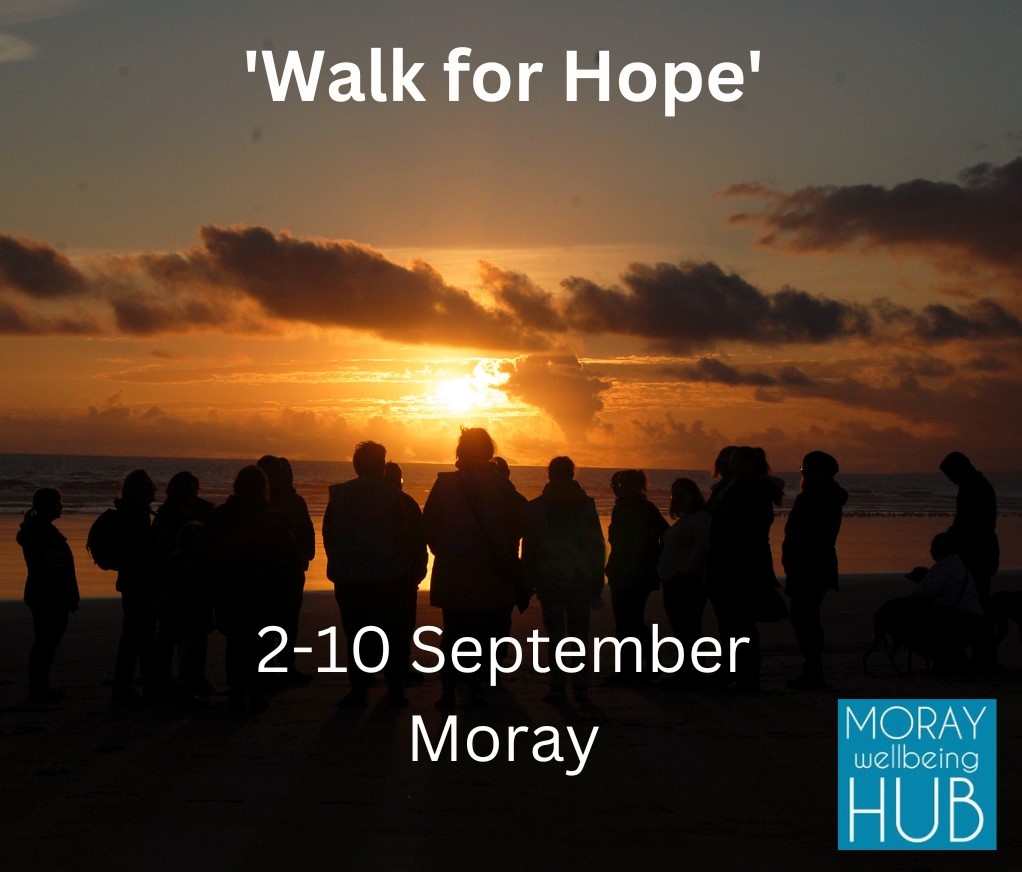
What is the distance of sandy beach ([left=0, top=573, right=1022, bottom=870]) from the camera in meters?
5.36

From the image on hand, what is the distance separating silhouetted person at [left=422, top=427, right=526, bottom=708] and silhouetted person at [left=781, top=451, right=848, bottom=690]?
221 centimetres

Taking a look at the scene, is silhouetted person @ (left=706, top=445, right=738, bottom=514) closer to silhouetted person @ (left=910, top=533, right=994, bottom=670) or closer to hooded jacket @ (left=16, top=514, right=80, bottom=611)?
silhouetted person @ (left=910, top=533, right=994, bottom=670)

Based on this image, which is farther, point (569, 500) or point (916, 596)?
point (916, 596)

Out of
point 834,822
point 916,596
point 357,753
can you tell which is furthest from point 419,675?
point 834,822

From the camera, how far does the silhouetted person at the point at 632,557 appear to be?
10242mm

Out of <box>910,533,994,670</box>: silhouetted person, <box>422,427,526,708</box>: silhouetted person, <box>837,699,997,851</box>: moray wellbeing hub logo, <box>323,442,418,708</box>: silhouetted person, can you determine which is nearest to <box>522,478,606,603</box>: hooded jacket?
<box>422,427,526,708</box>: silhouetted person

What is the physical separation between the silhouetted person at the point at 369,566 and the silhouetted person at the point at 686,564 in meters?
2.17

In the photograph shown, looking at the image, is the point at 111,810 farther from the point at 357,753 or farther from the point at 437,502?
the point at 437,502

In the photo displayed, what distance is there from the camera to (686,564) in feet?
32.1

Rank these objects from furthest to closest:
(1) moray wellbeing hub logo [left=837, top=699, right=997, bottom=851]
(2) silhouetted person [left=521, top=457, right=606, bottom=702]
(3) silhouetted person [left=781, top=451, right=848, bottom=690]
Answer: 1. (3) silhouetted person [left=781, top=451, right=848, bottom=690]
2. (2) silhouetted person [left=521, top=457, right=606, bottom=702]
3. (1) moray wellbeing hub logo [left=837, top=699, right=997, bottom=851]

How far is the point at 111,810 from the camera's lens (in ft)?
19.5

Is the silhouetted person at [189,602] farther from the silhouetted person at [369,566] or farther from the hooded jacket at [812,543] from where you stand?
the hooded jacket at [812,543]

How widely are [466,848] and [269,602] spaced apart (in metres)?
3.54

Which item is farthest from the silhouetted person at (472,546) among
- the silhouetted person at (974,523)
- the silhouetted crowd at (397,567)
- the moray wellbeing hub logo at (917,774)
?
the silhouetted person at (974,523)
